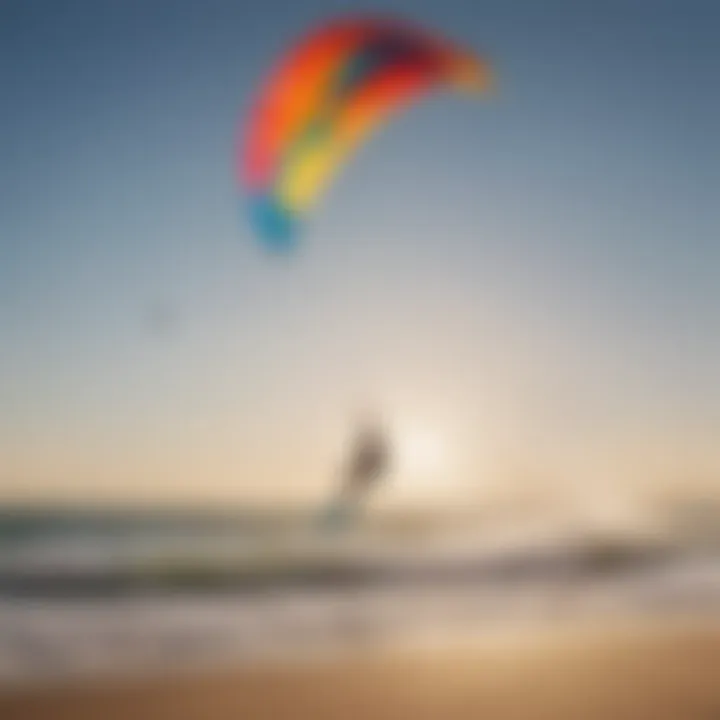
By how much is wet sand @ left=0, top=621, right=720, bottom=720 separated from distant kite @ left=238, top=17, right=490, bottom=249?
0.75 m

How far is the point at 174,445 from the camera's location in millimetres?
1914

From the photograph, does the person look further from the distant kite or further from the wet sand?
the distant kite

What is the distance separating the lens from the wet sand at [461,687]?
1.74 m

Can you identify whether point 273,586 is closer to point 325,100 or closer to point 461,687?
point 461,687

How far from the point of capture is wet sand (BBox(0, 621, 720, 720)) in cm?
174

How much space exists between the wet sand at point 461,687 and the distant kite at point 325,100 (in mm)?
746

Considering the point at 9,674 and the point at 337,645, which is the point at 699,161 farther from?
the point at 9,674

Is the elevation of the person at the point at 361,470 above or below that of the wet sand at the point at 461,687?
above

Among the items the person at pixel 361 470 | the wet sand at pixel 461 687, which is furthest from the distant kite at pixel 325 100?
the wet sand at pixel 461 687

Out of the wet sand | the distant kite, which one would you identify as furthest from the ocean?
the distant kite

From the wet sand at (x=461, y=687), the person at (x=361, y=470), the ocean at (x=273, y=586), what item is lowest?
the wet sand at (x=461, y=687)

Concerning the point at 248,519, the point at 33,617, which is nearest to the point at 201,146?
the point at 248,519

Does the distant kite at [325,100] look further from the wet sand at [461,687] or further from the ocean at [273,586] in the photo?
the wet sand at [461,687]

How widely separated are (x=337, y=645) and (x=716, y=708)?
655 millimetres
